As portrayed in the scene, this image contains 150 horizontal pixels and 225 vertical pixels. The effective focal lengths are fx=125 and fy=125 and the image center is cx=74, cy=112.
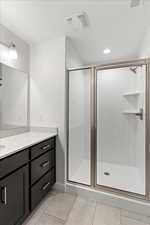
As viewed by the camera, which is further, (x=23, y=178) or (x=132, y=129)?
(x=132, y=129)

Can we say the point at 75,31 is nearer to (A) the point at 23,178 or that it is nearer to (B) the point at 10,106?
(B) the point at 10,106

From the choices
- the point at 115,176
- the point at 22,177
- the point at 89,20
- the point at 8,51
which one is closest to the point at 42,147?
the point at 22,177

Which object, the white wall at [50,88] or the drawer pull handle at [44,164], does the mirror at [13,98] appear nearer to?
the white wall at [50,88]

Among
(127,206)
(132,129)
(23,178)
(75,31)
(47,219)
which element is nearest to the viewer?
(23,178)

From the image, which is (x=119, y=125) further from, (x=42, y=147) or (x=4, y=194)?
(x=4, y=194)

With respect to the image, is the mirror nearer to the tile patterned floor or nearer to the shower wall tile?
the tile patterned floor

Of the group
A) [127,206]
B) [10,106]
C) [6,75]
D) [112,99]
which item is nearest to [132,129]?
[112,99]

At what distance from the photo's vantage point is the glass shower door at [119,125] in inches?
80.8

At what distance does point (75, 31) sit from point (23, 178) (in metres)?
2.07

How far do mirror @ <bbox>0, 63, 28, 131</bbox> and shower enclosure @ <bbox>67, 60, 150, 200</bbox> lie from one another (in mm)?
802

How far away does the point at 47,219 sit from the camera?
1419 mm

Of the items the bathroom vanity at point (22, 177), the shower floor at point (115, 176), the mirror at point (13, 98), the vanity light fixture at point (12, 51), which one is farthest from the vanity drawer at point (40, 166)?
the vanity light fixture at point (12, 51)

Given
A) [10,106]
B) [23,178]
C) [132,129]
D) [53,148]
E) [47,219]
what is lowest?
[47,219]

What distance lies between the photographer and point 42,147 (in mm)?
1634
